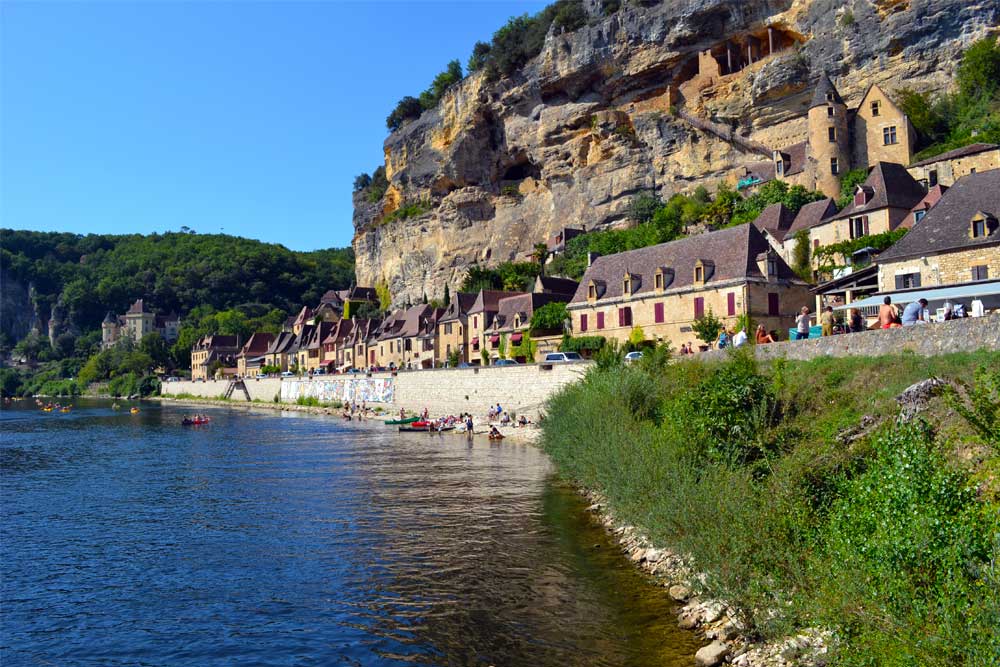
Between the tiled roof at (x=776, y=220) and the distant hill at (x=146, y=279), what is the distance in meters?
126

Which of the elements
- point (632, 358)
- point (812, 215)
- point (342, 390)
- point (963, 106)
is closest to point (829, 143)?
point (963, 106)

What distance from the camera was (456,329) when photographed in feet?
212

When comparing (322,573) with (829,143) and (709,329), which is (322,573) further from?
(829,143)

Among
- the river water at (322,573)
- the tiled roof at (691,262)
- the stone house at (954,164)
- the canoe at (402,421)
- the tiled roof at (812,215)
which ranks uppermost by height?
the stone house at (954,164)

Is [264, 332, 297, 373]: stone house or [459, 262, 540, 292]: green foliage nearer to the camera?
[459, 262, 540, 292]: green foliage

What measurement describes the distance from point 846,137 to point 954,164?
9.50m

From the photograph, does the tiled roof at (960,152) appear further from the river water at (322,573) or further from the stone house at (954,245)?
the river water at (322,573)

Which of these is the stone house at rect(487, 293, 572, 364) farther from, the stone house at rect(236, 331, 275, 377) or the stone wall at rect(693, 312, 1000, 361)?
the stone house at rect(236, 331, 275, 377)

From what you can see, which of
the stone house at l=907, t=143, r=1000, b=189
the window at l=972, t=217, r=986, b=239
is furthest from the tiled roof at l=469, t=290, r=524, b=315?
the window at l=972, t=217, r=986, b=239

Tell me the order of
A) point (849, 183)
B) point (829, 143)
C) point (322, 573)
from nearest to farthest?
point (322, 573) < point (849, 183) < point (829, 143)

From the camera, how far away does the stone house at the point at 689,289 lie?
122ft

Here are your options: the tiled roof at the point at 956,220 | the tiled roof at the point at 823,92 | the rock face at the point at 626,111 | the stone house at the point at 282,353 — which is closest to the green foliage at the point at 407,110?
the rock face at the point at 626,111

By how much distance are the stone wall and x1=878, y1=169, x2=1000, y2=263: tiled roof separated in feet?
28.4

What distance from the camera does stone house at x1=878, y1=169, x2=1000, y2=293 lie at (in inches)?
1001
